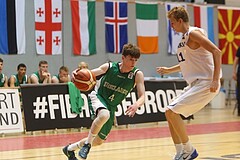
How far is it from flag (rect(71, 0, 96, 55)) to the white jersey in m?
12.3

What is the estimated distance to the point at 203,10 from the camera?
22422 mm

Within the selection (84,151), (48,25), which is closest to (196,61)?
(84,151)

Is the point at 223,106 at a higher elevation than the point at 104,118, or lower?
lower

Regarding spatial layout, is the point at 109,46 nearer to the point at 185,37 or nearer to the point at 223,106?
the point at 223,106

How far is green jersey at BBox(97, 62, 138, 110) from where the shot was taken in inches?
301

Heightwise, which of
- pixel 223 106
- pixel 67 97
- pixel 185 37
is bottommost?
pixel 223 106

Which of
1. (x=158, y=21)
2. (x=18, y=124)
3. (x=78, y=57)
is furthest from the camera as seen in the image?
(x=158, y=21)

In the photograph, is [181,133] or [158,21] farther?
[158,21]

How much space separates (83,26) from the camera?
64.1 ft

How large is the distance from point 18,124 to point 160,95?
378 centimetres

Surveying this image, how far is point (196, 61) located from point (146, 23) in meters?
13.9

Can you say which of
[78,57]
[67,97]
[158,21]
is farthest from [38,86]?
[158,21]

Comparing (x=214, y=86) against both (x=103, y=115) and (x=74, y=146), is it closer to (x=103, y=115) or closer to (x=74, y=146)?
(x=103, y=115)

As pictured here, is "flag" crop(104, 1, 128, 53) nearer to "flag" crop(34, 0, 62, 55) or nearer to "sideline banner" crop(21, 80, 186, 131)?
"flag" crop(34, 0, 62, 55)
